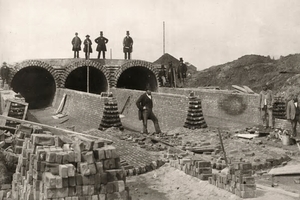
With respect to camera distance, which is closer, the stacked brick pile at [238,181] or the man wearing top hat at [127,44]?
A: the stacked brick pile at [238,181]

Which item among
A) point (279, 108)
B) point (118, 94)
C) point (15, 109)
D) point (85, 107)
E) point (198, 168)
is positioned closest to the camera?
point (198, 168)

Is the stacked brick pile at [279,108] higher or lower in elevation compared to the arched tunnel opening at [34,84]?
lower

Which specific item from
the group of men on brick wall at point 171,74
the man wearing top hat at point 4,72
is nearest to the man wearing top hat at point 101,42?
the group of men on brick wall at point 171,74

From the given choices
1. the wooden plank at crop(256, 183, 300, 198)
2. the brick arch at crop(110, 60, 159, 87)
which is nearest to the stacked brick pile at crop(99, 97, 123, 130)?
the wooden plank at crop(256, 183, 300, 198)

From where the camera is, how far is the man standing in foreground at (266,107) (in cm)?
1410

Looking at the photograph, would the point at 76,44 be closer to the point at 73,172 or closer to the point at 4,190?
the point at 4,190

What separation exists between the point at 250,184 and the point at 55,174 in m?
2.83

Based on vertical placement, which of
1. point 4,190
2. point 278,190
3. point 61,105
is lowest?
point 4,190

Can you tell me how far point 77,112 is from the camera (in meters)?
17.4

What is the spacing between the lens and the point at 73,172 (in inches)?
233

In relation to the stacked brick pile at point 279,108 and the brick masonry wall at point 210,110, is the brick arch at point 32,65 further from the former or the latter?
the stacked brick pile at point 279,108

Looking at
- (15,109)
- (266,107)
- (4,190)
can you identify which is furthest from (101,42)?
(4,190)

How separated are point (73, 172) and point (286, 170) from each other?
14.5 feet

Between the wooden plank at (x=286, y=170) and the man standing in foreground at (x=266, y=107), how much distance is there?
5.23 metres
